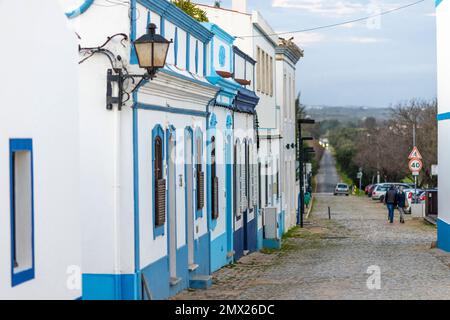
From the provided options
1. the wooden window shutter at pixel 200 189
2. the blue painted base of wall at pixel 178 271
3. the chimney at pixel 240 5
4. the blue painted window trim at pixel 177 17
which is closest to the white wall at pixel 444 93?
the blue painted window trim at pixel 177 17

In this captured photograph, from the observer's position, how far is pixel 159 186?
513 inches

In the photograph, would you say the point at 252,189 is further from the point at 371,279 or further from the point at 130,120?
the point at 130,120

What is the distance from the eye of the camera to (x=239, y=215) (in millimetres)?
21156

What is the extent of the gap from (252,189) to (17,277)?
15865mm

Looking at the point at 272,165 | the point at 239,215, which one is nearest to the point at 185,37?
the point at 239,215

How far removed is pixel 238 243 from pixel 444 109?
19.6 feet

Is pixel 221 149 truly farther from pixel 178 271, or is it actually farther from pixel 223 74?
pixel 178 271

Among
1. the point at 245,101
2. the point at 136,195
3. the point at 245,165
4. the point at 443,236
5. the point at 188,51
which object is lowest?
the point at 443,236

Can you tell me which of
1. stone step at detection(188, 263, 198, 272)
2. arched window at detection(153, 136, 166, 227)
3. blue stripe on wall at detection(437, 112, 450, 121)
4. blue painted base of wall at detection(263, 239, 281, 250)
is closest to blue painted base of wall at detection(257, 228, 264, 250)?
blue painted base of wall at detection(263, 239, 281, 250)

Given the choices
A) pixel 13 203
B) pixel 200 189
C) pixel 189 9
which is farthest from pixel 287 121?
pixel 13 203

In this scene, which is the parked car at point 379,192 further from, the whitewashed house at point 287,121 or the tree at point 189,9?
the tree at point 189,9

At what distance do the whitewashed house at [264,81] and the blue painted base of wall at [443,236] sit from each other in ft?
15.9

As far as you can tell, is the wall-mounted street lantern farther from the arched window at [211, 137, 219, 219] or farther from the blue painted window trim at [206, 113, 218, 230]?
the arched window at [211, 137, 219, 219]

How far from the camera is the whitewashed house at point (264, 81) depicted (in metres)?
25.6
